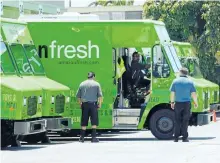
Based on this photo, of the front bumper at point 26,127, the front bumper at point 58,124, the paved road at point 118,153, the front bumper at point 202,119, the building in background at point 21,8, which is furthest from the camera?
the building in background at point 21,8

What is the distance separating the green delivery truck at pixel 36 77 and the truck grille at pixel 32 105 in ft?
2.30

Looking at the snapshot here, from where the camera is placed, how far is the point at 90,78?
816 inches

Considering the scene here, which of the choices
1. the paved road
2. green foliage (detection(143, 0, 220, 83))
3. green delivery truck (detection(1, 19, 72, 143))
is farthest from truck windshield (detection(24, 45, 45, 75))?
green foliage (detection(143, 0, 220, 83))

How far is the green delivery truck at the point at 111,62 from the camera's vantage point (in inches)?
867

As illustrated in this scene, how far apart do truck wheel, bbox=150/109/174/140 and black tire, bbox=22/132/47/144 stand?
297cm

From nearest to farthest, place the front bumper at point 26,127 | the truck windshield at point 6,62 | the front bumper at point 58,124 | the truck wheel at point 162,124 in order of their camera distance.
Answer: the front bumper at point 26,127 → the truck windshield at point 6,62 → the front bumper at point 58,124 → the truck wheel at point 162,124

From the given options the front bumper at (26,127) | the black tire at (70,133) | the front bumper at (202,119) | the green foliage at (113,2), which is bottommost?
the black tire at (70,133)

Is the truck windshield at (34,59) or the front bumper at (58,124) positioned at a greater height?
the truck windshield at (34,59)

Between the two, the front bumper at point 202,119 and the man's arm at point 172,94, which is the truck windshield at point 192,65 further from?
the man's arm at point 172,94

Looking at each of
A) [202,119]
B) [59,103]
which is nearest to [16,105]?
[59,103]

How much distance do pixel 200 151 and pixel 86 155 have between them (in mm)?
2264

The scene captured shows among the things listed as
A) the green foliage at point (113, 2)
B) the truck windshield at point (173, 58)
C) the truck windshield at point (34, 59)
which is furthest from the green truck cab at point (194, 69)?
the green foliage at point (113, 2)

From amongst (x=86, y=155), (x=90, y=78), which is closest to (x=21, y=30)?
(x=90, y=78)

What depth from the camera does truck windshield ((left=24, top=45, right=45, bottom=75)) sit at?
813 inches
